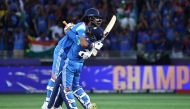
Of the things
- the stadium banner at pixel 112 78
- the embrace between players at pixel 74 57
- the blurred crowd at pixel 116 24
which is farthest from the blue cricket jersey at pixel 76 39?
the blurred crowd at pixel 116 24

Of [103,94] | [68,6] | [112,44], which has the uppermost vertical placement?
[68,6]

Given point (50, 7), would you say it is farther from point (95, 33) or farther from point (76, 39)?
point (95, 33)

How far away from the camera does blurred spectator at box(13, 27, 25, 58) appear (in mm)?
21289

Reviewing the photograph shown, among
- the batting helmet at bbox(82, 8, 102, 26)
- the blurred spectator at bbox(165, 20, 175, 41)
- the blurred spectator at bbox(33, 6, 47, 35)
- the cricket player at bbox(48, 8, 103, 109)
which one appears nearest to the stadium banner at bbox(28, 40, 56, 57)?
the blurred spectator at bbox(33, 6, 47, 35)

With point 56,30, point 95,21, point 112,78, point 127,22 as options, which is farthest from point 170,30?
point 95,21

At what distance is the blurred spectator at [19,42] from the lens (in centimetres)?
2129

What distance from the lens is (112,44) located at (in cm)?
2214

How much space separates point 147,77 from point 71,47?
971 cm

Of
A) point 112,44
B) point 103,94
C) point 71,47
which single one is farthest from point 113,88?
point 71,47

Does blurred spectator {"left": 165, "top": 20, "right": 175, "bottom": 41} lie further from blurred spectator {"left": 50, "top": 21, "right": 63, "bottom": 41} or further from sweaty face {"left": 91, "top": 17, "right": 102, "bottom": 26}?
sweaty face {"left": 91, "top": 17, "right": 102, "bottom": 26}

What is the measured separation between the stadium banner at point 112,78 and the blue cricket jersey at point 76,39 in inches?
368

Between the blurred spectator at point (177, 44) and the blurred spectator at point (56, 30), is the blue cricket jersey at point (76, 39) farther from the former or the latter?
the blurred spectator at point (56, 30)

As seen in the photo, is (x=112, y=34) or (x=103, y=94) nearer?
(x=103, y=94)

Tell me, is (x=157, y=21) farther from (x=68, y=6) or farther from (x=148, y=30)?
(x=68, y=6)
